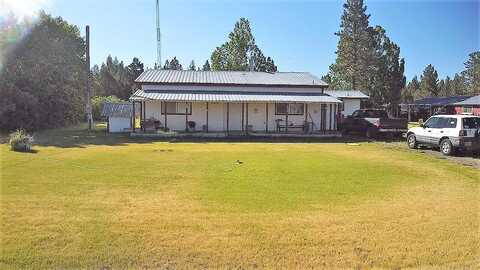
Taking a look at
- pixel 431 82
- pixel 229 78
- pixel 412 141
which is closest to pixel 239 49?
pixel 229 78

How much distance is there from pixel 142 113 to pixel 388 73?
37.0 metres

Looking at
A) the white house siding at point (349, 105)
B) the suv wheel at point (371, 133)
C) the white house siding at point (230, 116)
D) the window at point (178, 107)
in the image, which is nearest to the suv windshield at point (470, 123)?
the suv wheel at point (371, 133)

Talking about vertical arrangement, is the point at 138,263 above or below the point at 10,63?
below

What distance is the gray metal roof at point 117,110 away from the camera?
2848cm

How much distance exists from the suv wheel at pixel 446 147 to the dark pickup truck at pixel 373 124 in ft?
23.6

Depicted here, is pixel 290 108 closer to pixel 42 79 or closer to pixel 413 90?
pixel 42 79

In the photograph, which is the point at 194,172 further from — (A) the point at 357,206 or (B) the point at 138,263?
(B) the point at 138,263

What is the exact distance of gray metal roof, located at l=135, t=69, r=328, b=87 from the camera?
29875 mm

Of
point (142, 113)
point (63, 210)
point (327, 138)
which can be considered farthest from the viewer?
point (142, 113)

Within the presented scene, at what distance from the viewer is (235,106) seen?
2938 centimetres

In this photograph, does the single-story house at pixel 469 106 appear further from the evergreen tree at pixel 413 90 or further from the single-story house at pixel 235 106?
the evergreen tree at pixel 413 90

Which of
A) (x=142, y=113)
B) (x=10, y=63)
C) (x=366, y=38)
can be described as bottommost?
(x=142, y=113)

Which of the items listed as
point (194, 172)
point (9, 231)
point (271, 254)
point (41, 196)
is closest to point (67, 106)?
point (194, 172)

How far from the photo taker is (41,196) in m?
8.54
